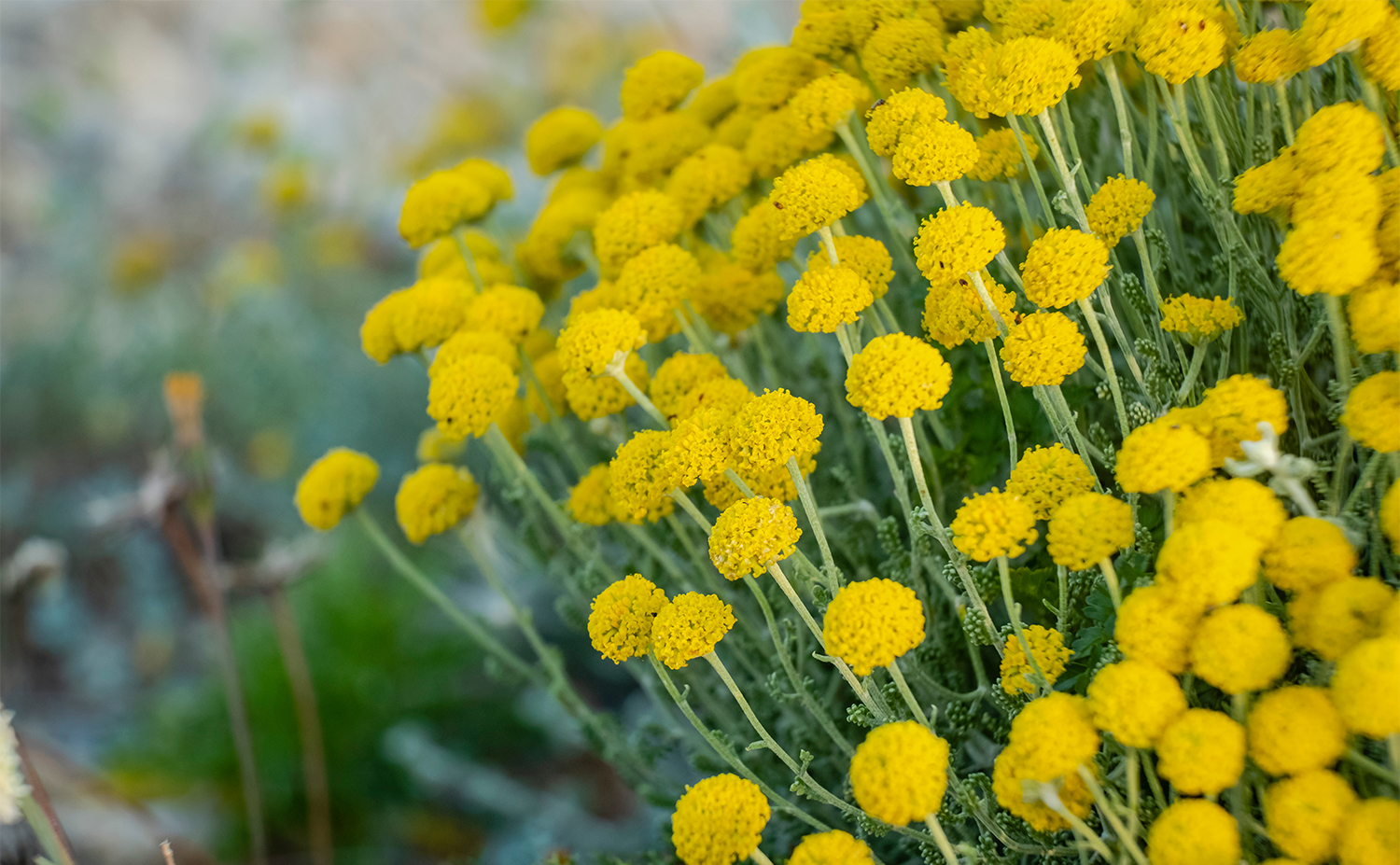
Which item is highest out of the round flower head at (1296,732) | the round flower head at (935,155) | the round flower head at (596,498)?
the round flower head at (935,155)

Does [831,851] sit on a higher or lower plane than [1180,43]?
lower

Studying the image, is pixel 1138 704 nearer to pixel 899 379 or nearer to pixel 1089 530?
pixel 1089 530

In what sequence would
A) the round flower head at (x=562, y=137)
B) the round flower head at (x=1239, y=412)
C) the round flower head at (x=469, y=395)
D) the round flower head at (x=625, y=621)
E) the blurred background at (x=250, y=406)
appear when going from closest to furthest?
1. the round flower head at (x=1239, y=412)
2. the round flower head at (x=625, y=621)
3. the round flower head at (x=469, y=395)
4. the round flower head at (x=562, y=137)
5. the blurred background at (x=250, y=406)

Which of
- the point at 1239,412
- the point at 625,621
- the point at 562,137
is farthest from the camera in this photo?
the point at 562,137

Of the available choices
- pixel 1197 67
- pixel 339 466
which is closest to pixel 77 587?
pixel 339 466

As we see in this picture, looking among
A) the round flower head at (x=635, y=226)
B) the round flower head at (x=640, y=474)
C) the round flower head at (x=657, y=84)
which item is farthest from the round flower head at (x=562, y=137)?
the round flower head at (x=640, y=474)

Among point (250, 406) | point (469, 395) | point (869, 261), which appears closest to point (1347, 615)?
point (869, 261)

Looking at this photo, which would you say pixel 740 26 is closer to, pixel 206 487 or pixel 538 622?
pixel 538 622

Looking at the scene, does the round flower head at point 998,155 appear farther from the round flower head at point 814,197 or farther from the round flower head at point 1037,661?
the round flower head at point 1037,661
